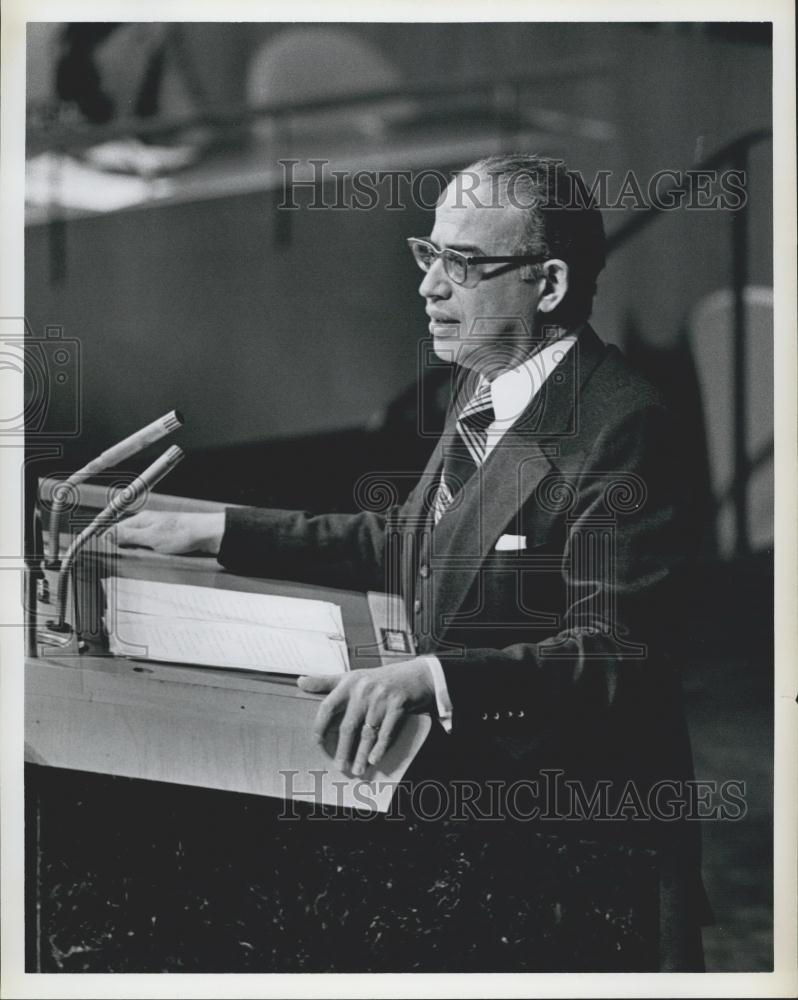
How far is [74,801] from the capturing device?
365cm

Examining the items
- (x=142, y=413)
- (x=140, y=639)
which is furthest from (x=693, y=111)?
(x=140, y=639)

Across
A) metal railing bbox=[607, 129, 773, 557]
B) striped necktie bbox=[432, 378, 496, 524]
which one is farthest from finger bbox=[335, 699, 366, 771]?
metal railing bbox=[607, 129, 773, 557]

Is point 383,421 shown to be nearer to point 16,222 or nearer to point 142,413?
point 142,413

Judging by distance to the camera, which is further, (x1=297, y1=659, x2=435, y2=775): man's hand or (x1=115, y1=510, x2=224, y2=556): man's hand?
(x1=115, y1=510, x2=224, y2=556): man's hand

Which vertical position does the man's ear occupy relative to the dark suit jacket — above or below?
above

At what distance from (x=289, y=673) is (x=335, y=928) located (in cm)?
72

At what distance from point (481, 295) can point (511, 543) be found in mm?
674

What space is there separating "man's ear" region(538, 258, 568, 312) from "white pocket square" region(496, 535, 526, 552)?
0.62m


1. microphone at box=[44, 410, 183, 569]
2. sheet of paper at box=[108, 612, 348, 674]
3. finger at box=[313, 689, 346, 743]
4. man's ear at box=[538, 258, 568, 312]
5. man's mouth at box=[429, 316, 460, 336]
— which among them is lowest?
finger at box=[313, 689, 346, 743]

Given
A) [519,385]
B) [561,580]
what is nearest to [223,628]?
[561,580]

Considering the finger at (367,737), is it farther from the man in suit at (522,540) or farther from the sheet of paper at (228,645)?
the sheet of paper at (228,645)

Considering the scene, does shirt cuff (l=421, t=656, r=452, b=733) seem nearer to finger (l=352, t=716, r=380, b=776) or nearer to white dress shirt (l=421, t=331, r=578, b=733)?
finger (l=352, t=716, r=380, b=776)

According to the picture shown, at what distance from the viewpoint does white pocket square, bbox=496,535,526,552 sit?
3.52 m

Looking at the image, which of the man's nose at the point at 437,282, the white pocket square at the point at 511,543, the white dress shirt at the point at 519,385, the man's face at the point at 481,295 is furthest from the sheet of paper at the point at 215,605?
the man's nose at the point at 437,282
